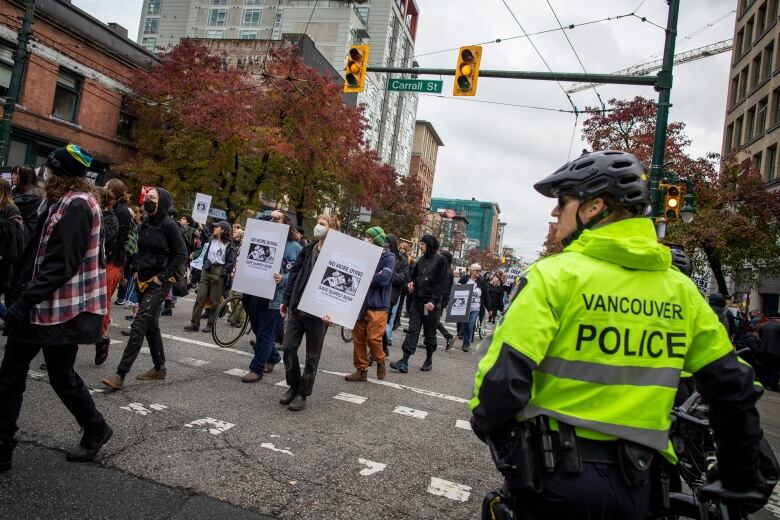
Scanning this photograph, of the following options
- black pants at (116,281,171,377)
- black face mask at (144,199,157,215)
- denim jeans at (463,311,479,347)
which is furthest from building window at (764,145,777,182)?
black pants at (116,281,171,377)

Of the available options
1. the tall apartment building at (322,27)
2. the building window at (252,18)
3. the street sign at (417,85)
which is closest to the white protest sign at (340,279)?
the street sign at (417,85)

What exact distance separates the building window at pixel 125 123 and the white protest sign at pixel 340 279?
24497 mm

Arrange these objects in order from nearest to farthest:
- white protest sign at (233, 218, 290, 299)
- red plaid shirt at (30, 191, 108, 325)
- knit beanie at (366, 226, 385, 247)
A: red plaid shirt at (30, 191, 108, 325), white protest sign at (233, 218, 290, 299), knit beanie at (366, 226, 385, 247)

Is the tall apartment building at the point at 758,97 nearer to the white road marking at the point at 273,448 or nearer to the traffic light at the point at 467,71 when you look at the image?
the traffic light at the point at 467,71

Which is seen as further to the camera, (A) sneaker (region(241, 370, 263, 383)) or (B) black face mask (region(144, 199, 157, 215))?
(A) sneaker (region(241, 370, 263, 383))

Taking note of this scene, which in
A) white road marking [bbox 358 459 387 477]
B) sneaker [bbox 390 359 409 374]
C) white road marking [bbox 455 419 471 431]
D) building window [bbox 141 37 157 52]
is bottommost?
white road marking [bbox 358 459 387 477]

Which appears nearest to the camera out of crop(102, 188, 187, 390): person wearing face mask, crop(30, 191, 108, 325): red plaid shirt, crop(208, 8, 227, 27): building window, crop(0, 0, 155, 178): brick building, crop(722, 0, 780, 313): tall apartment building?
crop(30, 191, 108, 325): red plaid shirt

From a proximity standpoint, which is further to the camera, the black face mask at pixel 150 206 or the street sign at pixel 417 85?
the street sign at pixel 417 85

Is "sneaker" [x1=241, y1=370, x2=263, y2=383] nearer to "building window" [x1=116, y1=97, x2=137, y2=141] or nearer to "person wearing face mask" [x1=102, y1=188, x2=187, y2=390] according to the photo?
"person wearing face mask" [x1=102, y1=188, x2=187, y2=390]

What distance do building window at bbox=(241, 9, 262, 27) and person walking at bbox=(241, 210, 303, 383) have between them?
6168 cm

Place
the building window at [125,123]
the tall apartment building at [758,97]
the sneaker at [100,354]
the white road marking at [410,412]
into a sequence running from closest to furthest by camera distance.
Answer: the white road marking at [410,412] → the sneaker at [100,354] → the building window at [125,123] → the tall apartment building at [758,97]

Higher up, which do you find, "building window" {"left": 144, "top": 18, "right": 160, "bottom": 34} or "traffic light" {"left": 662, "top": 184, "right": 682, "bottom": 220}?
"building window" {"left": 144, "top": 18, "right": 160, "bottom": 34}

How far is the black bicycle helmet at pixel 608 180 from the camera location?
1872 millimetres

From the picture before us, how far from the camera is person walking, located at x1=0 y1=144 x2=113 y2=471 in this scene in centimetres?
336
